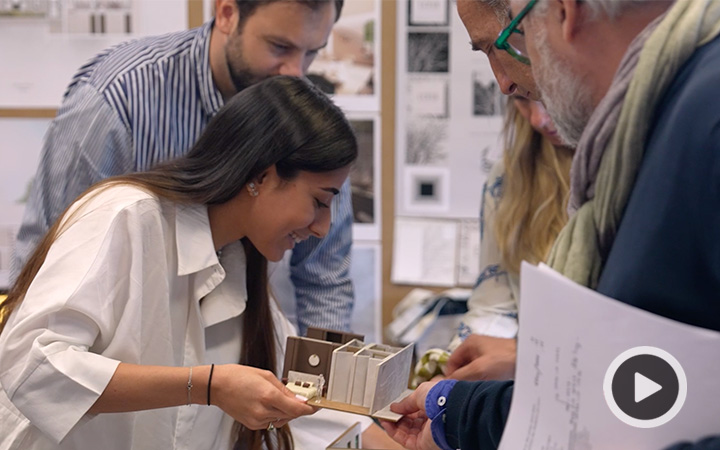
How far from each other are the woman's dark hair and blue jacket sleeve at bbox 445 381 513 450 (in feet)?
1.70

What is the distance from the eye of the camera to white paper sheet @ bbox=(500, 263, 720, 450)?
63 centimetres

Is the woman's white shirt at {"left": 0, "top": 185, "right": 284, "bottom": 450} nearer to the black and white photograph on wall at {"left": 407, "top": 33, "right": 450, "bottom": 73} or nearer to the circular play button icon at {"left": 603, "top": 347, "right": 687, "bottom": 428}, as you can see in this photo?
the circular play button icon at {"left": 603, "top": 347, "right": 687, "bottom": 428}

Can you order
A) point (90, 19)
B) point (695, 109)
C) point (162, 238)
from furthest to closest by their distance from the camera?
point (90, 19), point (162, 238), point (695, 109)

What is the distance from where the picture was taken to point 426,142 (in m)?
2.38

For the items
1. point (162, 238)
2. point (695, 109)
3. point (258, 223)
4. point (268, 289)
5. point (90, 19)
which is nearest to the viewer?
point (695, 109)

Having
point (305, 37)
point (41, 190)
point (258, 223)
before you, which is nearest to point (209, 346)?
point (258, 223)

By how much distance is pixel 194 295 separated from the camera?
1.36 meters

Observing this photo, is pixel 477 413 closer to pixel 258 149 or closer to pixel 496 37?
pixel 496 37

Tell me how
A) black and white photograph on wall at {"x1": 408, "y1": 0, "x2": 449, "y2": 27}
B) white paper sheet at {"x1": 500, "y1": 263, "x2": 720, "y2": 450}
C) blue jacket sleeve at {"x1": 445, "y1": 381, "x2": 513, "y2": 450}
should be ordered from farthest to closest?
black and white photograph on wall at {"x1": 408, "y1": 0, "x2": 449, "y2": 27}, blue jacket sleeve at {"x1": 445, "y1": 381, "x2": 513, "y2": 450}, white paper sheet at {"x1": 500, "y1": 263, "x2": 720, "y2": 450}

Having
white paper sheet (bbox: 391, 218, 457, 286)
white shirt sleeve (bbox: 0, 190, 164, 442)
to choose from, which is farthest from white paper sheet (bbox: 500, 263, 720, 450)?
white paper sheet (bbox: 391, 218, 457, 286)

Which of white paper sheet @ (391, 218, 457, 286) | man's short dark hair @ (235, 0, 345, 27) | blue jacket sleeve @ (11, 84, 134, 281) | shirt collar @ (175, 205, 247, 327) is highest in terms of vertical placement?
man's short dark hair @ (235, 0, 345, 27)

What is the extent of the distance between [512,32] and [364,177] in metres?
1.56

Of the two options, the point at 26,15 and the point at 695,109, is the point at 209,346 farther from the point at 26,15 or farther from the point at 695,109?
the point at 26,15

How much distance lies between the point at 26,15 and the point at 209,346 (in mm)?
1413
